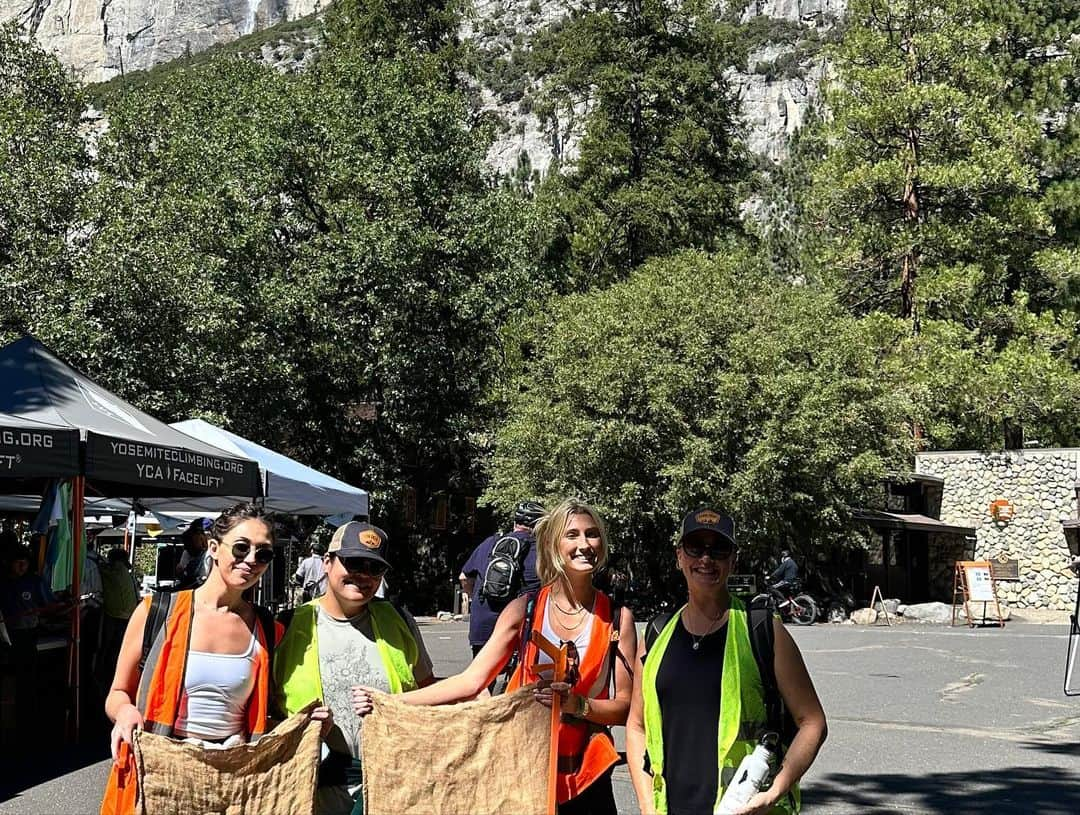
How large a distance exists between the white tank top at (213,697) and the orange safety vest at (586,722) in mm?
839

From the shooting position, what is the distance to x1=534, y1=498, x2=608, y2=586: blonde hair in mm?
4109

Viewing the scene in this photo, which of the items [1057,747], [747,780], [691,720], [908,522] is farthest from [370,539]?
[908,522]

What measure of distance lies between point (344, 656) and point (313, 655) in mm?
102

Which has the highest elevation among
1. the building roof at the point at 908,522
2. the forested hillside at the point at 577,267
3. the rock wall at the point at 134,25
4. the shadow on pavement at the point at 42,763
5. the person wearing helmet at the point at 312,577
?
the rock wall at the point at 134,25

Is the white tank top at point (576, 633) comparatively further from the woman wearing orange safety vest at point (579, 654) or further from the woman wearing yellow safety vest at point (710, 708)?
the woman wearing yellow safety vest at point (710, 708)

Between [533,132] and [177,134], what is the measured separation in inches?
3653

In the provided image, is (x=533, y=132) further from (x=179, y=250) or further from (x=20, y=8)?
(x=179, y=250)

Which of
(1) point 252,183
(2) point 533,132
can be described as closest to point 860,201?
(1) point 252,183

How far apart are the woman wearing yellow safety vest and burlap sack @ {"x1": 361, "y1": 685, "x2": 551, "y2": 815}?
1.02 ft

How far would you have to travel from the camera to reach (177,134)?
33719mm

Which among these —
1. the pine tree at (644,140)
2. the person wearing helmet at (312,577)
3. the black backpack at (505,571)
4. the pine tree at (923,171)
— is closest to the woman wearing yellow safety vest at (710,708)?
the black backpack at (505,571)

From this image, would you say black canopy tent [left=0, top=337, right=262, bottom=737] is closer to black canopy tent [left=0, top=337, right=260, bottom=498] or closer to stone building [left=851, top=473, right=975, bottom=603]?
black canopy tent [left=0, top=337, right=260, bottom=498]

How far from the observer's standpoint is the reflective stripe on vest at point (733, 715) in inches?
134

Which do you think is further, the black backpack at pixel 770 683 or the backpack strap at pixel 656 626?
the backpack strap at pixel 656 626
